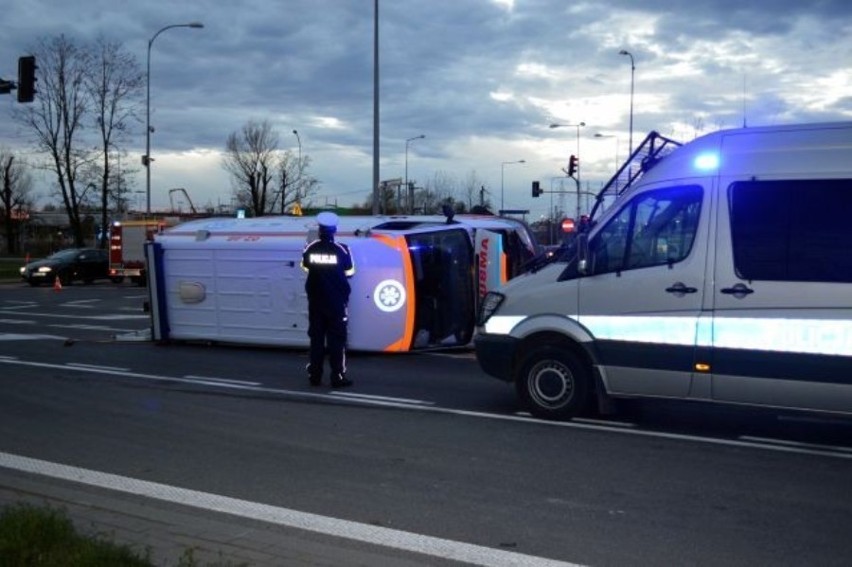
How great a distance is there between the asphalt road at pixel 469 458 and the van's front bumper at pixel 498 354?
1.46ft

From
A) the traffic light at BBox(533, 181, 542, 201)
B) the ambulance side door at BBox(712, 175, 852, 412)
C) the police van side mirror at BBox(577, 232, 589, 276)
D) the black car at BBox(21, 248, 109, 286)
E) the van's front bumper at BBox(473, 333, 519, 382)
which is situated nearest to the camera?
the ambulance side door at BBox(712, 175, 852, 412)

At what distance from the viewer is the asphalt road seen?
4953 millimetres

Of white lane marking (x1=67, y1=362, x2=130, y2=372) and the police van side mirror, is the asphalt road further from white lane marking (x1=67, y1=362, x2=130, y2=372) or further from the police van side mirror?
the police van side mirror

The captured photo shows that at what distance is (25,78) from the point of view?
22359mm

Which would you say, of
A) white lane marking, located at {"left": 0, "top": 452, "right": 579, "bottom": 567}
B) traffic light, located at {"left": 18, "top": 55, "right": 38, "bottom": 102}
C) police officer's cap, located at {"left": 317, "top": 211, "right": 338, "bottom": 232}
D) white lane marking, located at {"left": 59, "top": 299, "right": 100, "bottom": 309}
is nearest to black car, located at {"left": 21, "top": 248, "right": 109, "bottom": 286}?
white lane marking, located at {"left": 59, "top": 299, "right": 100, "bottom": 309}

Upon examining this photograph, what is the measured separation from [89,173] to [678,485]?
174 feet

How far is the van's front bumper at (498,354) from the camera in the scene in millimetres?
7941

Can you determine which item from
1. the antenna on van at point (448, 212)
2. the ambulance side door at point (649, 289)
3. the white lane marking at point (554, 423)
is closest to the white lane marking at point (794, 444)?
the white lane marking at point (554, 423)

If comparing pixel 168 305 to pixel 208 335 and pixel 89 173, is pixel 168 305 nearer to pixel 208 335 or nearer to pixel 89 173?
pixel 208 335

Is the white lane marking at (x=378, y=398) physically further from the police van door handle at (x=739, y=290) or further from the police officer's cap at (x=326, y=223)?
the police van door handle at (x=739, y=290)

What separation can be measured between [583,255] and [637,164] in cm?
188

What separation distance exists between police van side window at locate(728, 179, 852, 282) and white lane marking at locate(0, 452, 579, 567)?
3347mm

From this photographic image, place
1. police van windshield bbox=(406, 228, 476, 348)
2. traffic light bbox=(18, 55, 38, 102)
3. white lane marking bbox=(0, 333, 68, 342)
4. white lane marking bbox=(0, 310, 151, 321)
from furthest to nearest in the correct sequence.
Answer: traffic light bbox=(18, 55, 38, 102), white lane marking bbox=(0, 310, 151, 321), white lane marking bbox=(0, 333, 68, 342), police van windshield bbox=(406, 228, 476, 348)

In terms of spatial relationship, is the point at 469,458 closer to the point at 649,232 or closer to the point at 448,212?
the point at 649,232
